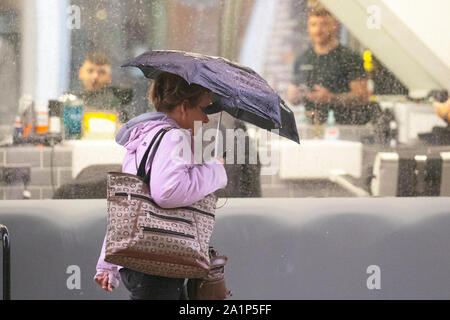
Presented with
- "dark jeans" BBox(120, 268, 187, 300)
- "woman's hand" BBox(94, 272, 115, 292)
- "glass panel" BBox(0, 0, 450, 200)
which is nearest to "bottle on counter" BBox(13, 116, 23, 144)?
"glass panel" BBox(0, 0, 450, 200)

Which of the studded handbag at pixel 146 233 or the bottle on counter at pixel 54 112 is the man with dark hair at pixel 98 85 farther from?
the studded handbag at pixel 146 233

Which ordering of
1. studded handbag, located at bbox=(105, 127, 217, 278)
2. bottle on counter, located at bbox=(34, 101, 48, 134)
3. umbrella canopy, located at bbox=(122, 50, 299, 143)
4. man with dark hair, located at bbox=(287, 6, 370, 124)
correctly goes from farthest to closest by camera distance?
man with dark hair, located at bbox=(287, 6, 370, 124), bottle on counter, located at bbox=(34, 101, 48, 134), umbrella canopy, located at bbox=(122, 50, 299, 143), studded handbag, located at bbox=(105, 127, 217, 278)

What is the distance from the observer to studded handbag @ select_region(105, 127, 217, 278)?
2.87 m

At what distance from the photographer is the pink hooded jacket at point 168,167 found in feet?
9.54

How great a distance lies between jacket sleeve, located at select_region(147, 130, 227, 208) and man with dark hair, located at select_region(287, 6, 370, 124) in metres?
1.61

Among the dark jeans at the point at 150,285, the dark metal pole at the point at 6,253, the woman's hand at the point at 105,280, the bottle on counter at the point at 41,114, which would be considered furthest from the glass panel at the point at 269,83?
the dark jeans at the point at 150,285

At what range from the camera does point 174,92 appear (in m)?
3.13

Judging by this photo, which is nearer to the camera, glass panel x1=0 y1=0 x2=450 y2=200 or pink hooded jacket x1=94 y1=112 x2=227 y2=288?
pink hooded jacket x1=94 y1=112 x2=227 y2=288

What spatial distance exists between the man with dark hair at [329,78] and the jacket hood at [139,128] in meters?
1.53

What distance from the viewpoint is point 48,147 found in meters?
4.41

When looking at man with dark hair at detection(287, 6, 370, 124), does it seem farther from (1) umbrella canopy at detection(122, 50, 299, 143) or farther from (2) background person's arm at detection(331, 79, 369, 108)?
(1) umbrella canopy at detection(122, 50, 299, 143)

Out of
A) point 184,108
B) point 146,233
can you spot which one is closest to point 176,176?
point 146,233

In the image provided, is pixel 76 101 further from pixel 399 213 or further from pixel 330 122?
pixel 399 213
